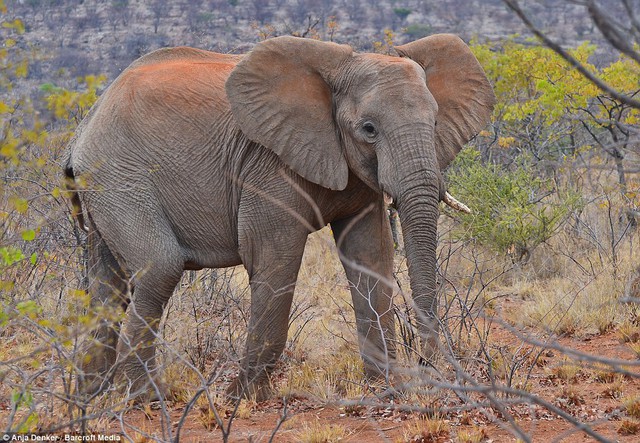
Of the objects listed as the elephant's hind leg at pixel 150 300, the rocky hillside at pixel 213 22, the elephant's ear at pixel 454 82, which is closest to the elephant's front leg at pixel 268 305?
the elephant's hind leg at pixel 150 300

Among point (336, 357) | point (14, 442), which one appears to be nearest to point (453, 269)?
point (336, 357)

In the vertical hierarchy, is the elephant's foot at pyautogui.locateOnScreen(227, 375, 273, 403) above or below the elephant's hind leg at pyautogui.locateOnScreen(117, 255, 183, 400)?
below

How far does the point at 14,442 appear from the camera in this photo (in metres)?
4.26

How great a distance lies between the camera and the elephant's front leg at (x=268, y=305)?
5.71 m

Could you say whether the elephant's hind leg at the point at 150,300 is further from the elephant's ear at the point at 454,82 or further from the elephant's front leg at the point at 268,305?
the elephant's ear at the point at 454,82

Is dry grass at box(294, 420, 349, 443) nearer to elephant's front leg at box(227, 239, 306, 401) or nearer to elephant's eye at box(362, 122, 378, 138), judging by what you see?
elephant's front leg at box(227, 239, 306, 401)

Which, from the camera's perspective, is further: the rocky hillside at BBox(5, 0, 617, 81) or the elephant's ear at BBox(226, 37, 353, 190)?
the rocky hillside at BBox(5, 0, 617, 81)

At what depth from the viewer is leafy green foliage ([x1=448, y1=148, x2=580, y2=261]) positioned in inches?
370

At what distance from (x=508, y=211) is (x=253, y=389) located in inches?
166

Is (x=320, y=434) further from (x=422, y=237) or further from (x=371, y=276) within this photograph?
(x=371, y=276)

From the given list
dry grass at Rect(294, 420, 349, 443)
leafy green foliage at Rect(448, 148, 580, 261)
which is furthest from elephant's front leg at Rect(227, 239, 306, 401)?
leafy green foliage at Rect(448, 148, 580, 261)

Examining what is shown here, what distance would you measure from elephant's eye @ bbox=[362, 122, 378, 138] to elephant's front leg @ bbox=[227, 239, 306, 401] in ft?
2.30

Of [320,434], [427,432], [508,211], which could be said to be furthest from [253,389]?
[508,211]

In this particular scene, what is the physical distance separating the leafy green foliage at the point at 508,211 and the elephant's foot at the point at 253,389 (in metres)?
3.81
